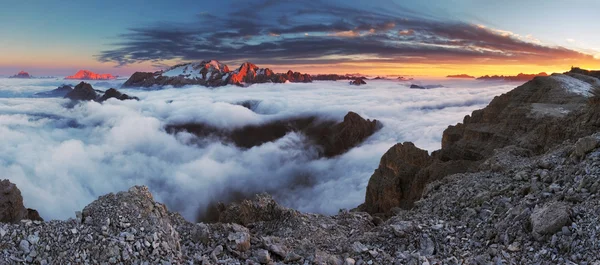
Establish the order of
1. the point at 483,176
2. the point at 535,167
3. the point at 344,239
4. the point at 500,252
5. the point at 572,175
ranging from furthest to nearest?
the point at 483,176 < the point at 535,167 < the point at 344,239 < the point at 572,175 < the point at 500,252

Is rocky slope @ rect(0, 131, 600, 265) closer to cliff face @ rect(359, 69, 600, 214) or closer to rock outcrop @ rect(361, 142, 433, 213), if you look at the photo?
cliff face @ rect(359, 69, 600, 214)

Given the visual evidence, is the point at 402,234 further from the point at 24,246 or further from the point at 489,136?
the point at 489,136

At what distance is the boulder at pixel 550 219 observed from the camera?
960cm

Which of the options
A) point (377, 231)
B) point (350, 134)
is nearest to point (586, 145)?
point (377, 231)

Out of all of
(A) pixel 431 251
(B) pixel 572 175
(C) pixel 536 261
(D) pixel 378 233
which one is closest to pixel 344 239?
(D) pixel 378 233

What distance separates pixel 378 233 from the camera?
1276 centimetres

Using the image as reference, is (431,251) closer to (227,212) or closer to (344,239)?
(344,239)

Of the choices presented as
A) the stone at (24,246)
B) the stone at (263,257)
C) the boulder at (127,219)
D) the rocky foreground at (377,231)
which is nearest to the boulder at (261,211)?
the rocky foreground at (377,231)

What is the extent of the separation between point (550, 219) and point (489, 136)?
34460 millimetres

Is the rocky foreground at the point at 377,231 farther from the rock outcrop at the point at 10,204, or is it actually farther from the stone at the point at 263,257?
the rock outcrop at the point at 10,204

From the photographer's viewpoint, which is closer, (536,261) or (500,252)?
(536,261)

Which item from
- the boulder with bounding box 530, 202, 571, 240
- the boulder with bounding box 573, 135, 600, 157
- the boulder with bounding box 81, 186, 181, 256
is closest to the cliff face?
the boulder with bounding box 573, 135, 600, 157

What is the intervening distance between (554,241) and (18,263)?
1305 cm

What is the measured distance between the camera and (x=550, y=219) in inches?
388
